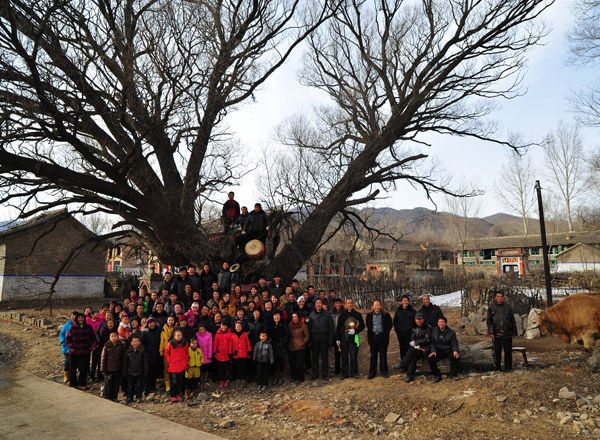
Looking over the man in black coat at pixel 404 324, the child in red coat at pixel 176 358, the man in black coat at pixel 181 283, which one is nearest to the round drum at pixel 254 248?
the man in black coat at pixel 181 283

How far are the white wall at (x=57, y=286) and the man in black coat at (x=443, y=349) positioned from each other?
24.1 m

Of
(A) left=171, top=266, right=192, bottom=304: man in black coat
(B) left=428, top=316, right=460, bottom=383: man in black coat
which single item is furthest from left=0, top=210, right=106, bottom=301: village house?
(B) left=428, top=316, right=460, bottom=383: man in black coat

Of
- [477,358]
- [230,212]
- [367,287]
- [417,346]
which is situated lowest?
[477,358]

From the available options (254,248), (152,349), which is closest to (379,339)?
(152,349)

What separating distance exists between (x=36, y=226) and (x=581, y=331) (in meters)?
28.7

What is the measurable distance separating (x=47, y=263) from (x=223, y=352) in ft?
77.3

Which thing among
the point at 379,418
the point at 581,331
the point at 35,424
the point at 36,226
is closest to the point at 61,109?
the point at 35,424

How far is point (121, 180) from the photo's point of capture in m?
10.2

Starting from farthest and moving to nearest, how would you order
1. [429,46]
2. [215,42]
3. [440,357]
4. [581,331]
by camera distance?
[429,46]
[215,42]
[581,331]
[440,357]

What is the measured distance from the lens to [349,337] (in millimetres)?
8859

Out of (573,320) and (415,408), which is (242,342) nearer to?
(415,408)

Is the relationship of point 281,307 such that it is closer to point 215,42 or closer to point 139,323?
point 139,323

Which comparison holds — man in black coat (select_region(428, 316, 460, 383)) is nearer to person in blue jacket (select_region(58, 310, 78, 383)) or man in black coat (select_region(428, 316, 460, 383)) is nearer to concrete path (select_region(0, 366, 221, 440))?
concrete path (select_region(0, 366, 221, 440))

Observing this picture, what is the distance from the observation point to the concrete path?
580 cm
